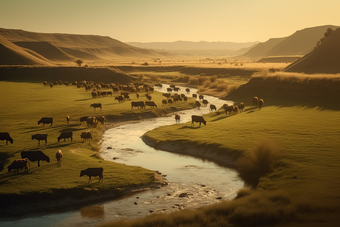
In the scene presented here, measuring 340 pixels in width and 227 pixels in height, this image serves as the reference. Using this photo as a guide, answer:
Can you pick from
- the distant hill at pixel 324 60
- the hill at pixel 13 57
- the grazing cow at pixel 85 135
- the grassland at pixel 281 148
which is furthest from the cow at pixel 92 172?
the hill at pixel 13 57

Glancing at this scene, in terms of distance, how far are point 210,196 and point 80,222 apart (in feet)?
25.8

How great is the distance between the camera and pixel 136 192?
22156mm

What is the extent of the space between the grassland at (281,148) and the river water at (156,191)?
1.63m

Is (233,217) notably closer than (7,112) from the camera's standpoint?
Yes

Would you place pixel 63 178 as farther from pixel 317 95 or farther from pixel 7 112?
pixel 317 95

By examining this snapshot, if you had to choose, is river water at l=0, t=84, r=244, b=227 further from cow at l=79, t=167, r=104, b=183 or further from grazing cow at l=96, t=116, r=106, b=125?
grazing cow at l=96, t=116, r=106, b=125

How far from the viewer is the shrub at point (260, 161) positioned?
972 inches

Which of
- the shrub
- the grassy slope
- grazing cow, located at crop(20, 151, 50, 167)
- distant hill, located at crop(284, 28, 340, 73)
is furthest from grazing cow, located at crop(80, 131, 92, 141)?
distant hill, located at crop(284, 28, 340, 73)

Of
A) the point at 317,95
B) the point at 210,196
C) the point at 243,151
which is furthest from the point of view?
the point at 317,95

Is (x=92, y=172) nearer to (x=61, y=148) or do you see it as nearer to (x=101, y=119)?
(x=61, y=148)

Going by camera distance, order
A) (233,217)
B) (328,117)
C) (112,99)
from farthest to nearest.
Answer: (112,99) < (328,117) < (233,217)

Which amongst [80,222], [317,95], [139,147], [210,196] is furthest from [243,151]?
[317,95]

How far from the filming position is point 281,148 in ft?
87.7

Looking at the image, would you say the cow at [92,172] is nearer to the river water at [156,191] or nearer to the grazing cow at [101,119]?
the river water at [156,191]
